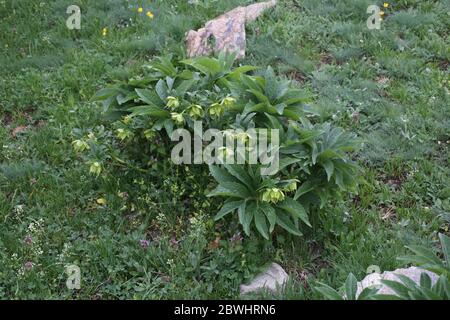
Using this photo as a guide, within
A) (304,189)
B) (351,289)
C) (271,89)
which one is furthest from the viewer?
(271,89)

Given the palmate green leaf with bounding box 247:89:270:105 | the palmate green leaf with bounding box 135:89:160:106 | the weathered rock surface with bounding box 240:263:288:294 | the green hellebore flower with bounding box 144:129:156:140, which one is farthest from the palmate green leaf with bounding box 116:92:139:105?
the weathered rock surface with bounding box 240:263:288:294

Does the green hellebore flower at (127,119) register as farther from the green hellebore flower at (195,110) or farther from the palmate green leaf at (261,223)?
the palmate green leaf at (261,223)

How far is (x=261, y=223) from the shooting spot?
14.2ft

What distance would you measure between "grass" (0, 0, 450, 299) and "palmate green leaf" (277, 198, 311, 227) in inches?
12.8

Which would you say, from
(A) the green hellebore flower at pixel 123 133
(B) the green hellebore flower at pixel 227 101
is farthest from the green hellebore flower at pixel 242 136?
(A) the green hellebore flower at pixel 123 133

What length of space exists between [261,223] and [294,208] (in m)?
0.29

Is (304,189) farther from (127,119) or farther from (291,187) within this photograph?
(127,119)

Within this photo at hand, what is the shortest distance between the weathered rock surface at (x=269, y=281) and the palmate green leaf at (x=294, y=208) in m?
0.42

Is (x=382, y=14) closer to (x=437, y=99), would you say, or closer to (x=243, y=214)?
(x=437, y=99)

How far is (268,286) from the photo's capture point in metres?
4.27

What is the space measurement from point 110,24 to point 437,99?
4162 millimetres

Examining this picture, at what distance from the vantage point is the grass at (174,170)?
4445 millimetres

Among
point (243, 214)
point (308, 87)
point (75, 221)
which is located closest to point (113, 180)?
point (75, 221)

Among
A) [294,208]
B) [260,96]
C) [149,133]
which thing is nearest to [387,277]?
[294,208]
